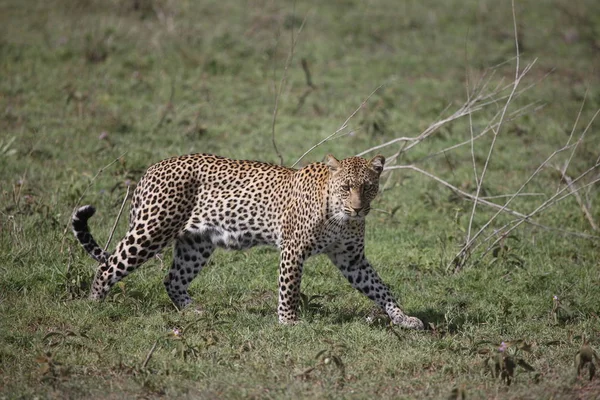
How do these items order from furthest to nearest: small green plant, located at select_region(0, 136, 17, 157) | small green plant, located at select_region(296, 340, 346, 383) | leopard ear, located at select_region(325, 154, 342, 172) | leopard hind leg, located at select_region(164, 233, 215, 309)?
small green plant, located at select_region(0, 136, 17, 157) → leopard hind leg, located at select_region(164, 233, 215, 309) → leopard ear, located at select_region(325, 154, 342, 172) → small green plant, located at select_region(296, 340, 346, 383)

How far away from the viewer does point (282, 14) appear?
1994 cm

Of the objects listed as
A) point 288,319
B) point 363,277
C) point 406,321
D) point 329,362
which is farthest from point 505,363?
point 288,319

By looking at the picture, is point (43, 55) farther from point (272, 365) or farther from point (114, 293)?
point (272, 365)

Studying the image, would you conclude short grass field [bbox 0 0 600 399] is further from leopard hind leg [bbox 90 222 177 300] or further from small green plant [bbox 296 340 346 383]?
leopard hind leg [bbox 90 222 177 300]

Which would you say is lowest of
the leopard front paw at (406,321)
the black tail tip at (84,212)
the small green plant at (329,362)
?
the leopard front paw at (406,321)

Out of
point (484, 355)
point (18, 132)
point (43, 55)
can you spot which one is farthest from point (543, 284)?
point (43, 55)

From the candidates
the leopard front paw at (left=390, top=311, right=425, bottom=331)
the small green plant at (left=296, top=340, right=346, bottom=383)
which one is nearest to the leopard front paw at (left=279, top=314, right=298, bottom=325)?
the small green plant at (left=296, top=340, right=346, bottom=383)

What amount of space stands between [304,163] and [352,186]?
5.30 m

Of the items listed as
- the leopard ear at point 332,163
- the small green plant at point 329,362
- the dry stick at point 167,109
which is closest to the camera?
the small green plant at point 329,362

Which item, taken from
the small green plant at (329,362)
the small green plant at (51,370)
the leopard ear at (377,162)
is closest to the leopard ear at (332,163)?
the leopard ear at (377,162)

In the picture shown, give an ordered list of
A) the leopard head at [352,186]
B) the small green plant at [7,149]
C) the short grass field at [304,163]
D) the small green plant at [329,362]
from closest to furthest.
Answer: the small green plant at [329,362] → the short grass field at [304,163] → the leopard head at [352,186] → the small green plant at [7,149]

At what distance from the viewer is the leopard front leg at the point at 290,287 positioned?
8672mm

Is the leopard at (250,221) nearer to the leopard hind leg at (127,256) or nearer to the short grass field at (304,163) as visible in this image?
the leopard hind leg at (127,256)

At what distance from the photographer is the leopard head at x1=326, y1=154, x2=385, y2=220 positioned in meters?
8.45
